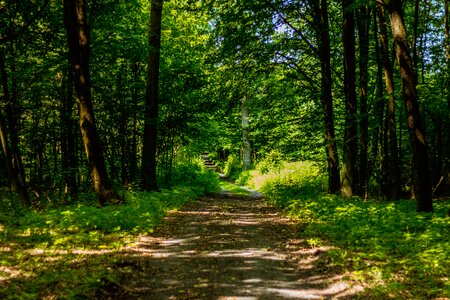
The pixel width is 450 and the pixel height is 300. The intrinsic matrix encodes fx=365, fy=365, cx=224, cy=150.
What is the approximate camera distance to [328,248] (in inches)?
291

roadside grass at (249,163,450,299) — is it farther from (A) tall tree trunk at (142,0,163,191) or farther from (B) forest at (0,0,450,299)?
(A) tall tree trunk at (142,0,163,191)

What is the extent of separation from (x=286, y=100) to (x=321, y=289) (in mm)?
11383

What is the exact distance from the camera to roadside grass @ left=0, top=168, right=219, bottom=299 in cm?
516

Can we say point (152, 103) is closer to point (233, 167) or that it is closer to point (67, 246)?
point (67, 246)

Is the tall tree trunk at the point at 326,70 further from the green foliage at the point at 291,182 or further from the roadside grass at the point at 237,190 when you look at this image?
the roadside grass at the point at 237,190

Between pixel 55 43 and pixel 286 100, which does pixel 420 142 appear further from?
pixel 55 43

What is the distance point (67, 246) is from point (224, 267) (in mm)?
3243

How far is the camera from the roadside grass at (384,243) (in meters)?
5.19

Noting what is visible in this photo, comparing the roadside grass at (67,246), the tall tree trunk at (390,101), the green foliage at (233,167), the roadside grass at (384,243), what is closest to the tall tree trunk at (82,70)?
the roadside grass at (67,246)

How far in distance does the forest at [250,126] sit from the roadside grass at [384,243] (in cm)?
4

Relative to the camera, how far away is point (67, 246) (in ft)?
24.0

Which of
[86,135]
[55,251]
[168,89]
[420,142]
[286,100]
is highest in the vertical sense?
[168,89]

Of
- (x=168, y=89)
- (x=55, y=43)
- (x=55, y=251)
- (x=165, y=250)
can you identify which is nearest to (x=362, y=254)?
(x=165, y=250)

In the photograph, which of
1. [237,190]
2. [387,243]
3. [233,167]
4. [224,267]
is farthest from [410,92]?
[233,167]
